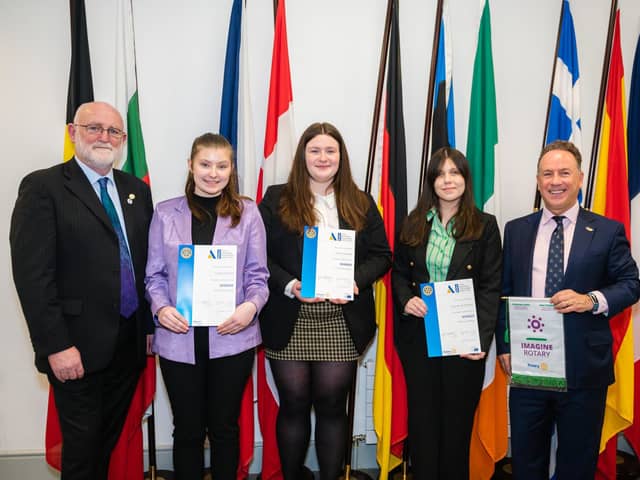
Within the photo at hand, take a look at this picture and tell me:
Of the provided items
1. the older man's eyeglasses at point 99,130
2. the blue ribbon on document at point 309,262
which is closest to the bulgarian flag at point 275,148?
the blue ribbon on document at point 309,262

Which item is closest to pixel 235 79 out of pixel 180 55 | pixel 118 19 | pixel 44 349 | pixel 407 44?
pixel 180 55

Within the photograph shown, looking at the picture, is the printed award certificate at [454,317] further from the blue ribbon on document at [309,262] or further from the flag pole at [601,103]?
the flag pole at [601,103]

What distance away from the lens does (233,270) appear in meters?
1.93

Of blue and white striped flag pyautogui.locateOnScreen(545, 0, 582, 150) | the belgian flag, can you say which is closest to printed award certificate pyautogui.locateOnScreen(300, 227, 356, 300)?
the belgian flag

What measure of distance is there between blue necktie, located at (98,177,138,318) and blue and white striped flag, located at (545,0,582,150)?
7.93ft

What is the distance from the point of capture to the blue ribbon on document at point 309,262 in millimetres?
2045

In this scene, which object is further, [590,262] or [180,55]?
[180,55]

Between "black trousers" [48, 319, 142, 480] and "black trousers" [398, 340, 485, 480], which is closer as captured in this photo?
"black trousers" [48, 319, 142, 480]

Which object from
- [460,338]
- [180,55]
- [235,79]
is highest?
[180,55]

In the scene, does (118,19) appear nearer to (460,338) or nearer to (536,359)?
(460,338)

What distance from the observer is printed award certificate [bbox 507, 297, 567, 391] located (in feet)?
6.70

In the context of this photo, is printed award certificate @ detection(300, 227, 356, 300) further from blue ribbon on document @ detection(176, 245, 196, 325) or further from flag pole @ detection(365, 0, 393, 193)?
flag pole @ detection(365, 0, 393, 193)

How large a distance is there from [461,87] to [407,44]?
446 mm

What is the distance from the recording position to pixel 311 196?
2.21 m
